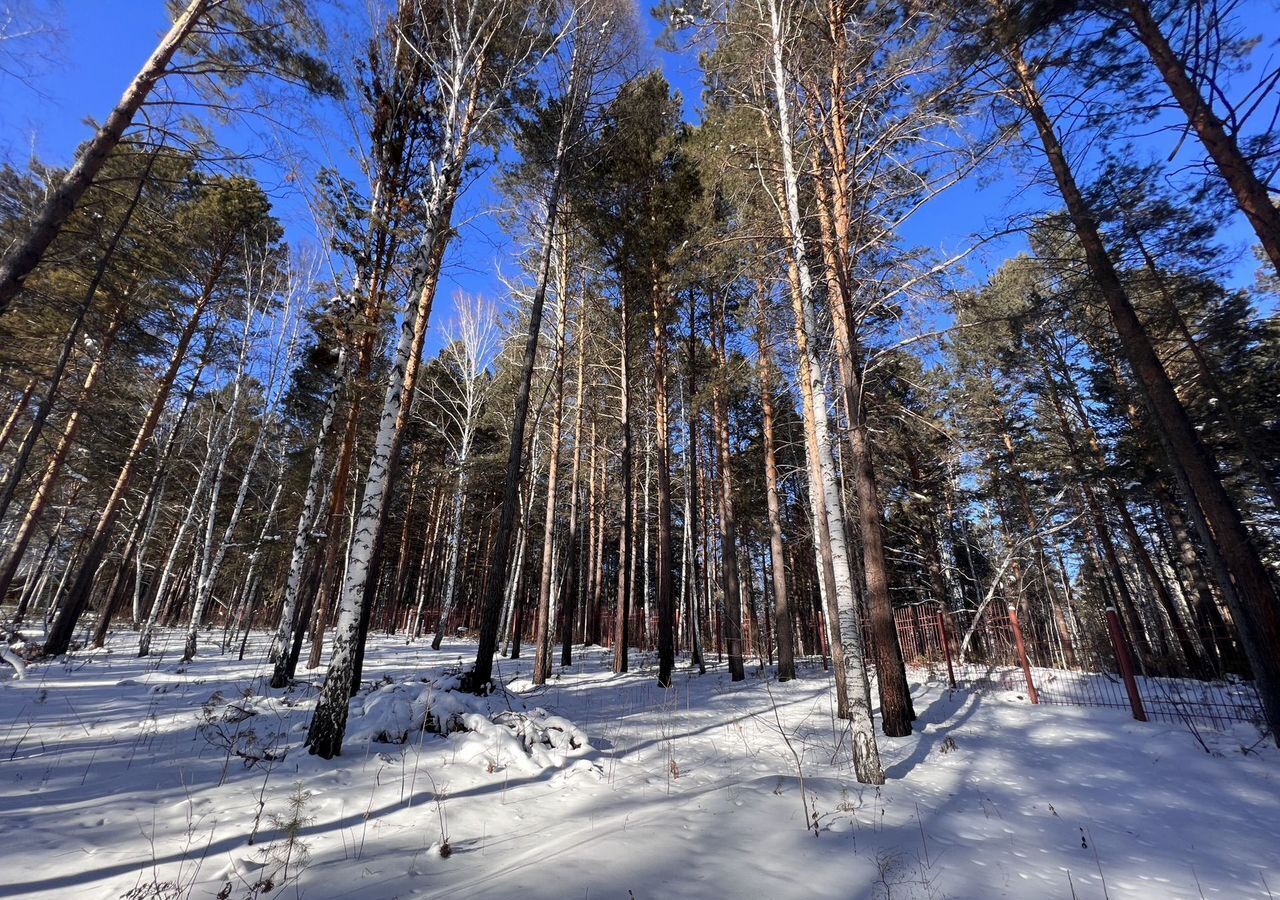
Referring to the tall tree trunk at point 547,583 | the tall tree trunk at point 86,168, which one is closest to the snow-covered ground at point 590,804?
the tall tree trunk at point 547,583

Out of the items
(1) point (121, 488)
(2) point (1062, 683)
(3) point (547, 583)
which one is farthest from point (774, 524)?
(1) point (121, 488)

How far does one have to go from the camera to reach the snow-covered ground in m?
2.93

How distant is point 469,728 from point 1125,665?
11.1m

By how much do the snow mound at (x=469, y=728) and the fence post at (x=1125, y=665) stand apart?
9.55 meters

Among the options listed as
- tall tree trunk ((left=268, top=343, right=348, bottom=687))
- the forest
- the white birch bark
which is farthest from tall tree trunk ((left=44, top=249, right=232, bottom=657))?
the white birch bark

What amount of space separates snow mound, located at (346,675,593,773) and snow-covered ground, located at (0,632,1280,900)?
3 centimetres

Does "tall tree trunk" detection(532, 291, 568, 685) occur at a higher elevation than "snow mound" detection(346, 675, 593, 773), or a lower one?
higher

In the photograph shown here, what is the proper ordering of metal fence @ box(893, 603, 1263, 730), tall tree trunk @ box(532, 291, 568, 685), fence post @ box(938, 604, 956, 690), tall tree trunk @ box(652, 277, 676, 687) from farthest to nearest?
fence post @ box(938, 604, 956, 690)
tall tree trunk @ box(652, 277, 676, 687)
tall tree trunk @ box(532, 291, 568, 685)
metal fence @ box(893, 603, 1263, 730)

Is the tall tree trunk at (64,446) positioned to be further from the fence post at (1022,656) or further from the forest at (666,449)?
the fence post at (1022,656)

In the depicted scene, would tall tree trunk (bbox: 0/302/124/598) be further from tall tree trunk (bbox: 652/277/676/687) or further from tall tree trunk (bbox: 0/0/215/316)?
tall tree trunk (bbox: 652/277/676/687)

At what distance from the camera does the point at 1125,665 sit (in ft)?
28.5

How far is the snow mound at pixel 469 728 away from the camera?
17.6 ft

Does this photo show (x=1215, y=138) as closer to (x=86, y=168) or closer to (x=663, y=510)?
(x=663, y=510)

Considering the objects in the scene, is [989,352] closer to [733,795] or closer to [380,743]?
[733,795]
